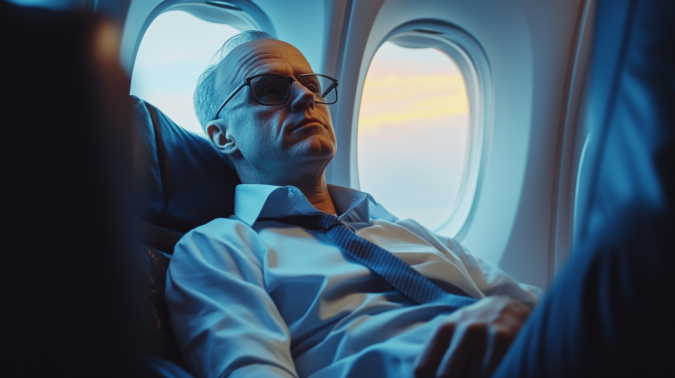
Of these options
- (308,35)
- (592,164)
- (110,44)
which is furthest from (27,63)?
(308,35)

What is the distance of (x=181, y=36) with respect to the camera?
2.09 meters

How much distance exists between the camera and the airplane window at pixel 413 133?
2.59 metres

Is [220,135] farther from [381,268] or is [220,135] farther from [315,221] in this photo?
[381,268]

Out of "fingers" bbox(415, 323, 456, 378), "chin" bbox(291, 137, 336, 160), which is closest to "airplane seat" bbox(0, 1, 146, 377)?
"fingers" bbox(415, 323, 456, 378)

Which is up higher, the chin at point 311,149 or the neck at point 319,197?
the chin at point 311,149

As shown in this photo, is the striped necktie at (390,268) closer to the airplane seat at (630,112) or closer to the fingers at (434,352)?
the fingers at (434,352)

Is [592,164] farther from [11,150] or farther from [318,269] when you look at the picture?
[318,269]

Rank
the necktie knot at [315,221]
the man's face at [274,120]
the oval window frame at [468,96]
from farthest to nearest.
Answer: the oval window frame at [468,96]
the man's face at [274,120]
the necktie knot at [315,221]

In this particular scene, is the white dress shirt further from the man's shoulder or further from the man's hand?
the man's hand

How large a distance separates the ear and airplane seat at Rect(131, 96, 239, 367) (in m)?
0.10

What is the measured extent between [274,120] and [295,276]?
64 centimetres

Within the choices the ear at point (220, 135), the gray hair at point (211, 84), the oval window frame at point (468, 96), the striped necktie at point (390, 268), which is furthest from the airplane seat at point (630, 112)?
the oval window frame at point (468, 96)

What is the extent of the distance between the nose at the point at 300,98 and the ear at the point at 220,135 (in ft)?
0.94

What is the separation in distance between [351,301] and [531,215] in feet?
7.08
